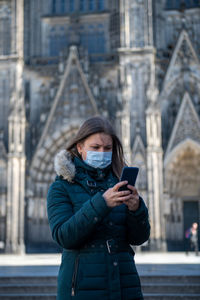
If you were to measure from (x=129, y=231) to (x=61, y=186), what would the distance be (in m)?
0.46

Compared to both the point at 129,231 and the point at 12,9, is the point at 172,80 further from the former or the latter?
the point at 129,231

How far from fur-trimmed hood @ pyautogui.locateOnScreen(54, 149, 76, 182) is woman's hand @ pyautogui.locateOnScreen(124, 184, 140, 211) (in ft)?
1.21

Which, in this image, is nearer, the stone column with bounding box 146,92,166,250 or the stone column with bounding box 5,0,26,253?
the stone column with bounding box 146,92,166,250

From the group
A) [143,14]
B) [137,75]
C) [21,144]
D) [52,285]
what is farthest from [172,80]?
[52,285]

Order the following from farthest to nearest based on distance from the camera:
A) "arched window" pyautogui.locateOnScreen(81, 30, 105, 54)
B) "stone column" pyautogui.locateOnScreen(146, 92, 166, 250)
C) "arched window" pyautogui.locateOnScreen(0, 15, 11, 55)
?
1. "arched window" pyautogui.locateOnScreen(81, 30, 105, 54)
2. "arched window" pyautogui.locateOnScreen(0, 15, 11, 55)
3. "stone column" pyautogui.locateOnScreen(146, 92, 166, 250)

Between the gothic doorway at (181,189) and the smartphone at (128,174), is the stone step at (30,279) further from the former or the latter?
the gothic doorway at (181,189)

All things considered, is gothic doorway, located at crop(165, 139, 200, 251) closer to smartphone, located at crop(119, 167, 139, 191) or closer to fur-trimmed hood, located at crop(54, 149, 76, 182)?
fur-trimmed hood, located at crop(54, 149, 76, 182)

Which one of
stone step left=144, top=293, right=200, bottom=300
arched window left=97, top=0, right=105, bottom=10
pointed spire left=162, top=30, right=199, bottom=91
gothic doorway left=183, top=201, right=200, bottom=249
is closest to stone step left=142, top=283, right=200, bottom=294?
stone step left=144, top=293, right=200, bottom=300

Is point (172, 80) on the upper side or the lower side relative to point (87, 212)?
upper

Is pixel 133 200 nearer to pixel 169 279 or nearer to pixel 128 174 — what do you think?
pixel 128 174

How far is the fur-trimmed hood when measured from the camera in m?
2.65

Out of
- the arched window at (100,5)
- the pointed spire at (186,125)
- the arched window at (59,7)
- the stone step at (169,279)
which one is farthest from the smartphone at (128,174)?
the arched window at (59,7)

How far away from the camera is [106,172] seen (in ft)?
9.09

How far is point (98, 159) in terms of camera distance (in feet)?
8.75
